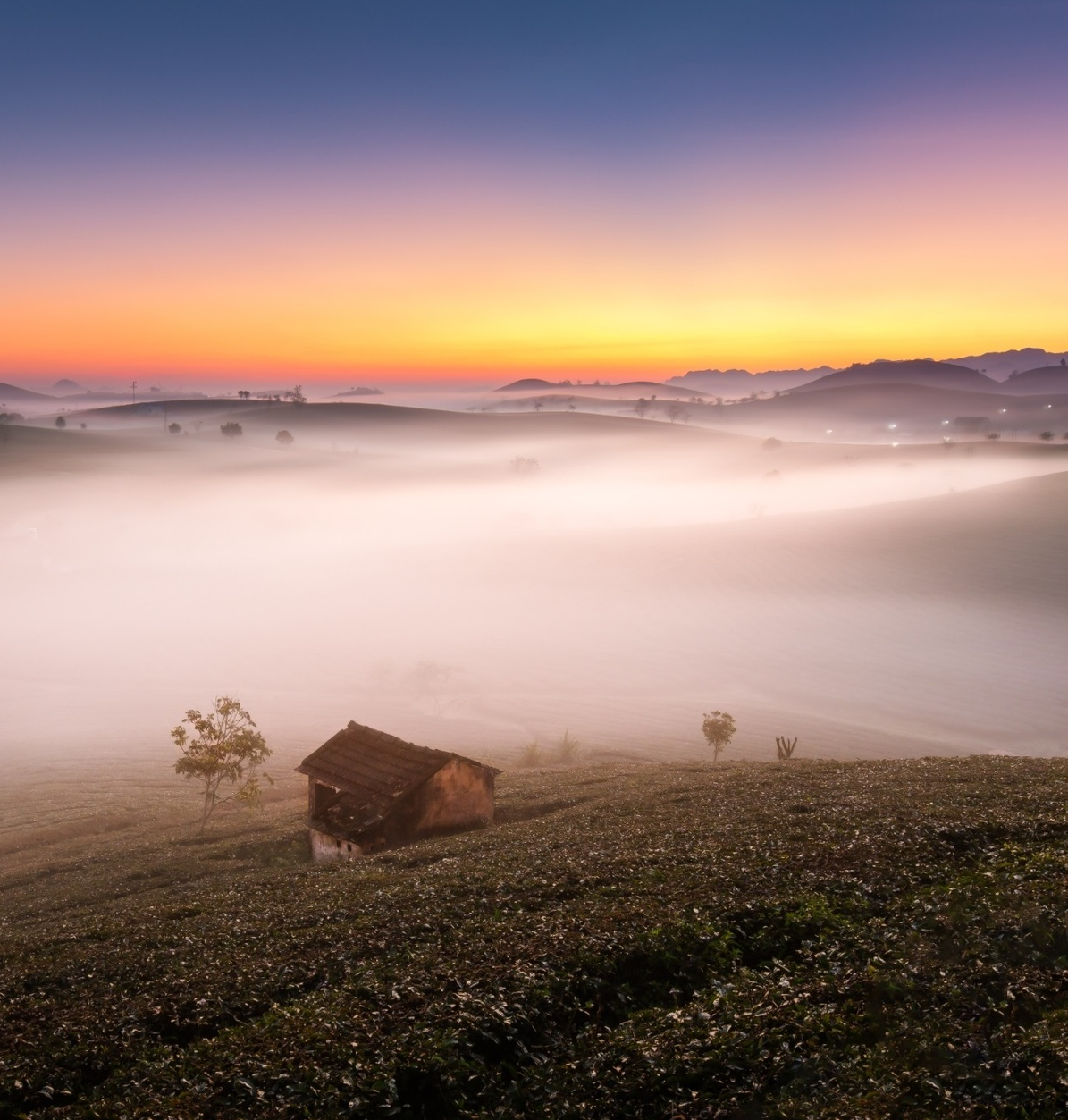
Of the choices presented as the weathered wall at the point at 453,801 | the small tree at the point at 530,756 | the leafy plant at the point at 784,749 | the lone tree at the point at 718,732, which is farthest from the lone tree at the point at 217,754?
the leafy plant at the point at 784,749

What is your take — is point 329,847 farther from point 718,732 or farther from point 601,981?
point 718,732

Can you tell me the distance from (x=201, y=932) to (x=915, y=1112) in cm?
1588

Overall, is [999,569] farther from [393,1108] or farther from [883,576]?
[393,1108]

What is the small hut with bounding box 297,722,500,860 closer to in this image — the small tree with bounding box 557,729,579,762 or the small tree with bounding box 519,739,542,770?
the small tree with bounding box 519,739,542,770

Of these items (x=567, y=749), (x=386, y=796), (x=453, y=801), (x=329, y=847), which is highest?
(x=386, y=796)

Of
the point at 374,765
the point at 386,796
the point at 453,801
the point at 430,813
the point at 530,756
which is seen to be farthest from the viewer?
the point at 530,756

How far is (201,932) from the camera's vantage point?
20500mm

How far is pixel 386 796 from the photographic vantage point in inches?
1240

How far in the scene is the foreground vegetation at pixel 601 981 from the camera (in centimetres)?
1291

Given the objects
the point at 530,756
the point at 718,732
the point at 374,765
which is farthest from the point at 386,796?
the point at 718,732

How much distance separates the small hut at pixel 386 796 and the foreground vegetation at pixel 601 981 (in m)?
5.03

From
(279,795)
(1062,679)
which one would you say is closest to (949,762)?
(279,795)

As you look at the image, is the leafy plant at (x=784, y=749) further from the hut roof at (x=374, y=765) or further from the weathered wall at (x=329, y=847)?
the weathered wall at (x=329, y=847)

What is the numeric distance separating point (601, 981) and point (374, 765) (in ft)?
61.9
